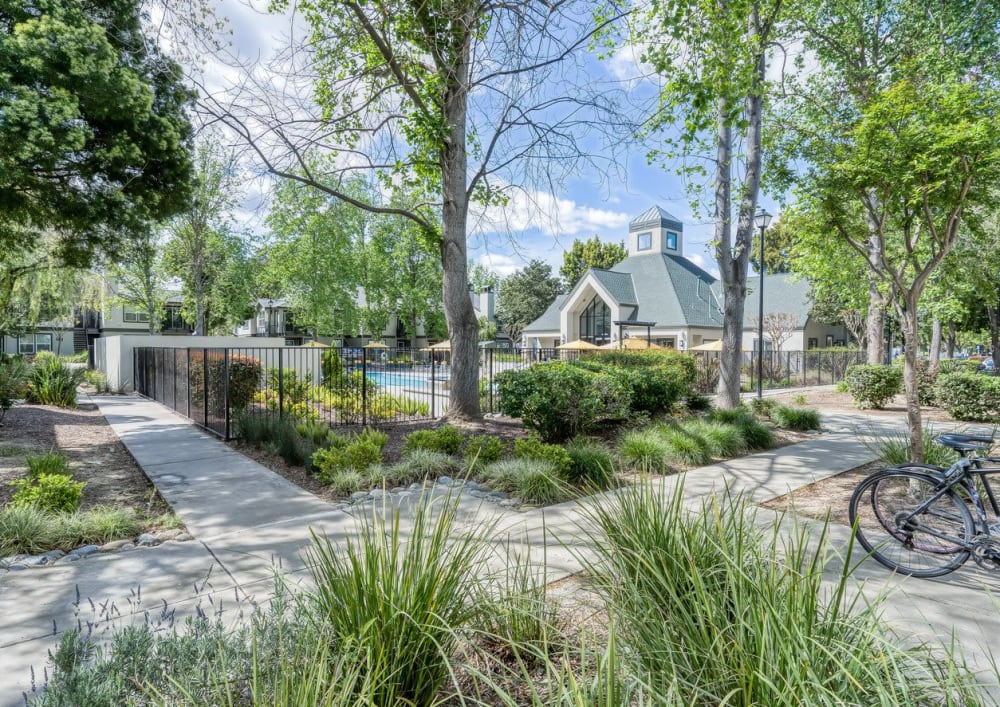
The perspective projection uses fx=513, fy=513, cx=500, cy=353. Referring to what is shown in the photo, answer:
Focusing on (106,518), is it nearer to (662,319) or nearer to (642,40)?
(642,40)

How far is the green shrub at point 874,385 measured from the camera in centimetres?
1335

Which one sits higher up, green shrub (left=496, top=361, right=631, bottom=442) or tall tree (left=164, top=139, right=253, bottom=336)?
tall tree (left=164, top=139, right=253, bottom=336)

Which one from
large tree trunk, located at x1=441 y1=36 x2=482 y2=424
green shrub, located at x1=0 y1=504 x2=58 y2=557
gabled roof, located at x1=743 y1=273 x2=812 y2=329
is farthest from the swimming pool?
gabled roof, located at x1=743 y1=273 x2=812 y2=329

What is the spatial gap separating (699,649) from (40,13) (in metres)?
11.5

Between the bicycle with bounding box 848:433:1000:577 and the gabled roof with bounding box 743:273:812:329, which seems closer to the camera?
the bicycle with bounding box 848:433:1000:577

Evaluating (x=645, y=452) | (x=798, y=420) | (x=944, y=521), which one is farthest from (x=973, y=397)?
(x=944, y=521)

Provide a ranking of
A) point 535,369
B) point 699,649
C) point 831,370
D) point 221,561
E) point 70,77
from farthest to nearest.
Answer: point 831,370 < point 535,369 < point 70,77 < point 221,561 < point 699,649

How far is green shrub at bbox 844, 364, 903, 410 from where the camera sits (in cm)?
1335

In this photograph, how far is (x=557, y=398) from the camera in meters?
7.79

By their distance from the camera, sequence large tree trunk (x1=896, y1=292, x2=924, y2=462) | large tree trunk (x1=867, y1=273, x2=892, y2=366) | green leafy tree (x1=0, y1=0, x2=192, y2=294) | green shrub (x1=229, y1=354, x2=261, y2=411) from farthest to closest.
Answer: large tree trunk (x1=867, y1=273, x2=892, y2=366) → green shrub (x1=229, y1=354, x2=261, y2=411) → green leafy tree (x1=0, y1=0, x2=192, y2=294) → large tree trunk (x1=896, y1=292, x2=924, y2=462)

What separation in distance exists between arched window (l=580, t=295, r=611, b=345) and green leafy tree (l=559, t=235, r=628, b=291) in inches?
730

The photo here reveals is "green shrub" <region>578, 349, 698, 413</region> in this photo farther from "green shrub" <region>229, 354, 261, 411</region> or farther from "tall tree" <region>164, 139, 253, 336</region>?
"tall tree" <region>164, 139, 253, 336</region>

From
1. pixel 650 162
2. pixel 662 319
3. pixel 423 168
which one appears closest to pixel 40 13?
pixel 423 168

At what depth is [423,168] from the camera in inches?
359
